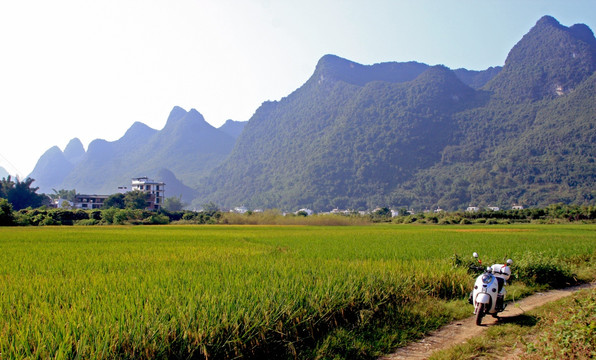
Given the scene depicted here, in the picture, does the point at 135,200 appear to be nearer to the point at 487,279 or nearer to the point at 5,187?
the point at 5,187

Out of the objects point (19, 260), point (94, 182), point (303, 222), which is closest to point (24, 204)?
point (303, 222)

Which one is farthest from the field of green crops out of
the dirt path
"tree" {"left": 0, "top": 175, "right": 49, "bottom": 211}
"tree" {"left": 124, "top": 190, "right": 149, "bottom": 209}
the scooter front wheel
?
"tree" {"left": 0, "top": 175, "right": 49, "bottom": 211}

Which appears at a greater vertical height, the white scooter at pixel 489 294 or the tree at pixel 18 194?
the tree at pixel 18 194

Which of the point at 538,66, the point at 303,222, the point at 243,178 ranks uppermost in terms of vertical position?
the point at 538,66

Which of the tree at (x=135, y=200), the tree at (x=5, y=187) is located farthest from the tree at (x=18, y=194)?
the tree at (x=135, y=200)

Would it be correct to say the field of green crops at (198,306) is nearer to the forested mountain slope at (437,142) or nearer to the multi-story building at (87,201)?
the multi-story building at (87,201)

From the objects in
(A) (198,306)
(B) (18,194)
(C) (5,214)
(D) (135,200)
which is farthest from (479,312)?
(B) (18,194)

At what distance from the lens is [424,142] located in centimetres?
11512

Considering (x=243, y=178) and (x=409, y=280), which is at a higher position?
(x=243, y=178)

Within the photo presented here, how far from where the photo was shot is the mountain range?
85.9 meters

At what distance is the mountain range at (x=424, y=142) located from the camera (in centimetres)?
8594

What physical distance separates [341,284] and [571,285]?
20.6 ft

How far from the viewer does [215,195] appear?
143500mm

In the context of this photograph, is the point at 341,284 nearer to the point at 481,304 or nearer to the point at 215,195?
the point at 481,304
